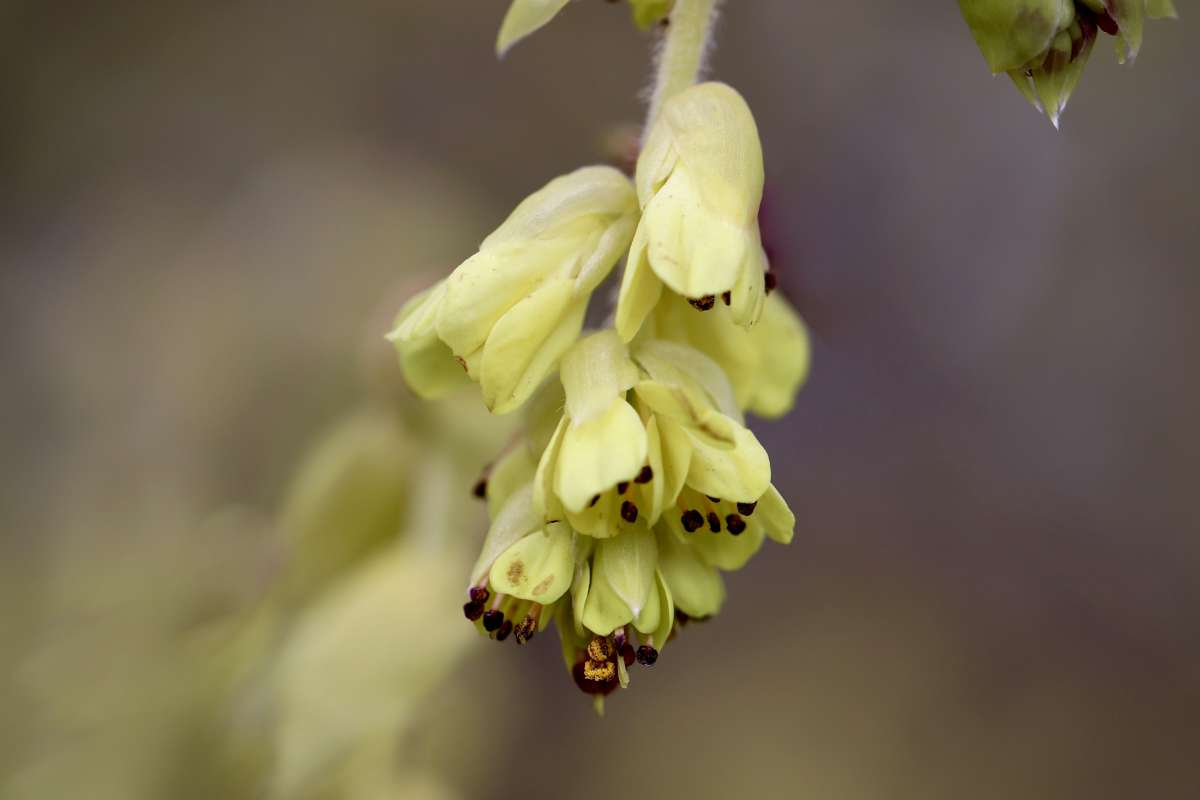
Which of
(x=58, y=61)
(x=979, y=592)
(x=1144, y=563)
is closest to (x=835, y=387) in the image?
(x=979, y=592)

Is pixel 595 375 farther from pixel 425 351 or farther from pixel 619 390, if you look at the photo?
pixel 425 351

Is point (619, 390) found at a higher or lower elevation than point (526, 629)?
higher

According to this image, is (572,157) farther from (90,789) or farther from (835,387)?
(90,789)

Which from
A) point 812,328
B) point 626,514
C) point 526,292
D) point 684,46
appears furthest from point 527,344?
point 812,328

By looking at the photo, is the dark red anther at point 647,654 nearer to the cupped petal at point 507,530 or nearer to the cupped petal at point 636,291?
the cupped petal at point 507,530

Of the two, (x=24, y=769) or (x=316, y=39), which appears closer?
(x=24, y=769)

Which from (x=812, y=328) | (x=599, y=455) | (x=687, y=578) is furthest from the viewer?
(x=812, y=328)
